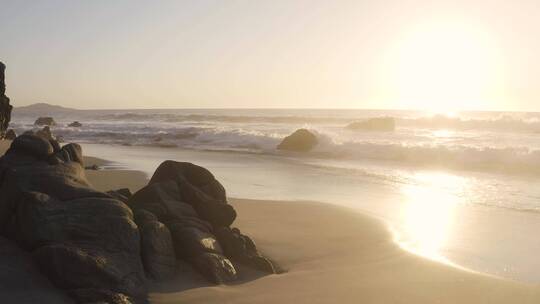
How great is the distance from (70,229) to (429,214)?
8.43m

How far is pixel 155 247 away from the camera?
6.76 meters

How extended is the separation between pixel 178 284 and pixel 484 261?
4881 millimetres

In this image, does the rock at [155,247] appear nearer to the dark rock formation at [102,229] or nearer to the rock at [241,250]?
the dark rock formation at [102,229]

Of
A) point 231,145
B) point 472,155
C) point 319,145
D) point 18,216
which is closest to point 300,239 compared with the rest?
point 18,216

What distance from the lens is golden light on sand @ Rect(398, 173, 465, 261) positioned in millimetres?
9297

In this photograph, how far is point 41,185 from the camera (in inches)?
264

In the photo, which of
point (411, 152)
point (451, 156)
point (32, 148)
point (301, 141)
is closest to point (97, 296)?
point (32, 148)

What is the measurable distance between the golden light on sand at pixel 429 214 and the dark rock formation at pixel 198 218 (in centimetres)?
310

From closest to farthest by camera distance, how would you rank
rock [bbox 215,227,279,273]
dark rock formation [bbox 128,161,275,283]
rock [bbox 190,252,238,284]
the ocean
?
rock [bbox 190,252,238,284]
dark rock formation [bbox 128,161,275,283]
rock [bbox 215,227,279,273]
the ocean

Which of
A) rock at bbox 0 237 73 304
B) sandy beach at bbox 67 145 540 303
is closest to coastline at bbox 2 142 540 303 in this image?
sandy beach at bbox 67 145 540 303

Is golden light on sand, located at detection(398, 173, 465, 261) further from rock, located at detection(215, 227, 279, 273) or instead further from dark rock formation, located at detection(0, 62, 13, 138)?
dark rock formation, located at detection(0, 62, 13, 138)

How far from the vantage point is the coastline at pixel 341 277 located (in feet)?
21.2

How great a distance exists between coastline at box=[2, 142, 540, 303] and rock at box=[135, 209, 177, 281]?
0.55 ft

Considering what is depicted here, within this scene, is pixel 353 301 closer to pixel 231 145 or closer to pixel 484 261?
pixel 484 261
